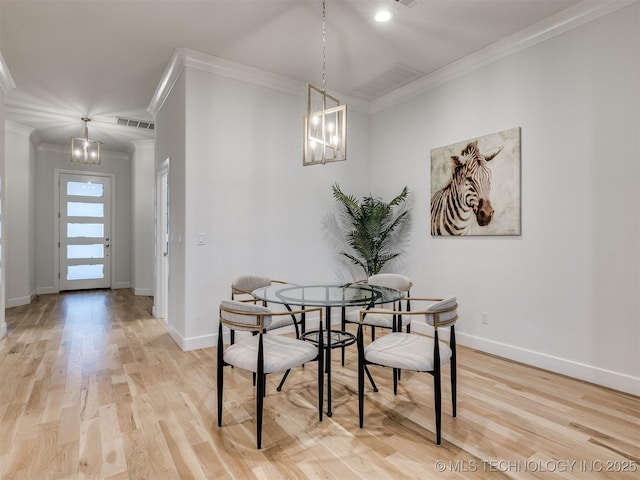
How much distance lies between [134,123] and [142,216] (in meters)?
2.18

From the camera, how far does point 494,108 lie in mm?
3516

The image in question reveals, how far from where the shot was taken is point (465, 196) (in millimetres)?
3760

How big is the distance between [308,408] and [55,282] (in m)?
7.31

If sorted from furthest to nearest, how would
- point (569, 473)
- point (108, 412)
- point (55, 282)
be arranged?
point (55, 282) < point (108, 412) < point (569, 473)

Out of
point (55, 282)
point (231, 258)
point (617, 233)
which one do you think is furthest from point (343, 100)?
point (55, 282)

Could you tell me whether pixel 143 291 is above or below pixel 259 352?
below

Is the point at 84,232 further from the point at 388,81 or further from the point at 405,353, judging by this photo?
the point at 405,353

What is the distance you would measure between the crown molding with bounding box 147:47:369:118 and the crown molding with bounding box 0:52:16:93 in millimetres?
1478

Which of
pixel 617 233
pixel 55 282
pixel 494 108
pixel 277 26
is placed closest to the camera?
pixel 617 233

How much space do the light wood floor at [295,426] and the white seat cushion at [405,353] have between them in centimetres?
43

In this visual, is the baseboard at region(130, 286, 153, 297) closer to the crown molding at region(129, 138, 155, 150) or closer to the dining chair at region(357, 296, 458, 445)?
the crown molding at region(129, 138, 155, 150)

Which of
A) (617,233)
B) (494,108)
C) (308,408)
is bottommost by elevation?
(308,408)

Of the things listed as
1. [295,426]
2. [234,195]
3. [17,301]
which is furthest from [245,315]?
[17,301]

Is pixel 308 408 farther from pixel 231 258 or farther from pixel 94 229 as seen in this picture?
pixel 94 229
